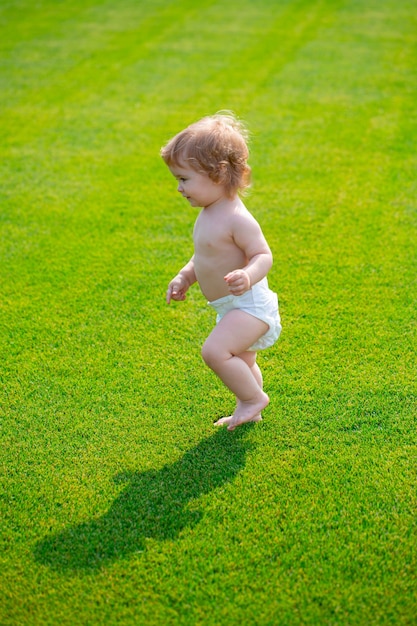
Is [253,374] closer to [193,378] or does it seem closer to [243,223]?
[193,378]

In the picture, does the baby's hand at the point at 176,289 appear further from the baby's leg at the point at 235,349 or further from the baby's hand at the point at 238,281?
the baby's hand at the point at 238,281

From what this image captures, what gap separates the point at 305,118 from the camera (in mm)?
7488

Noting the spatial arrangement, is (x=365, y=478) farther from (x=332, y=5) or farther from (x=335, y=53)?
(x=332, y=5)

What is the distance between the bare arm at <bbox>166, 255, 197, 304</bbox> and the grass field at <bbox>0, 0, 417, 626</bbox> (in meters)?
0.53

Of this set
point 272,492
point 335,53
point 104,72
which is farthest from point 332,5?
point 272,492

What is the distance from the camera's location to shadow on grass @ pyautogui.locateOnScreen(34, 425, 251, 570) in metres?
2.75

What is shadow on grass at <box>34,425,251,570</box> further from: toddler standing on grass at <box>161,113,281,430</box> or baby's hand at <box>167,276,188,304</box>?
baby's hand at <box>167,276,188,304</box>

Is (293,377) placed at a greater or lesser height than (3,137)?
lesser

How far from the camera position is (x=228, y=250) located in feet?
→ 10.6

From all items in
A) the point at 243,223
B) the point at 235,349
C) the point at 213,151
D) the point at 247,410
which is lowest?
the point at 247,410

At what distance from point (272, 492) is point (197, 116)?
5284 millimetres

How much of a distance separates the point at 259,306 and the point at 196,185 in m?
0.61

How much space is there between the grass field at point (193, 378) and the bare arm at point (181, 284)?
526 mm

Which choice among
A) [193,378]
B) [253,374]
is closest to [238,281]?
[253,374]
